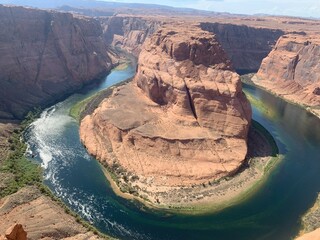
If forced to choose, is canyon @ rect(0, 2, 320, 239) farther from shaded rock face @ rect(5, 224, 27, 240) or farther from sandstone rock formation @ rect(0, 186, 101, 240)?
shaded rock face @ rect(5, 224, 27, 240)

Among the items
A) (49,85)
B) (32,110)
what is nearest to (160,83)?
(32,110)

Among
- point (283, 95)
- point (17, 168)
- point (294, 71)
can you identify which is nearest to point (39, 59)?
point (17, 168)

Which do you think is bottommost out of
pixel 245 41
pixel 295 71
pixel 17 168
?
pixel 245 41

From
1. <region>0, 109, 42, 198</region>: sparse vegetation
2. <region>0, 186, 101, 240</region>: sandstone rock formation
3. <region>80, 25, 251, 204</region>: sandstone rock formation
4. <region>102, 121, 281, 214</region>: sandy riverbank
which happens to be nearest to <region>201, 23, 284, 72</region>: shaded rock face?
<region>80, 25, 251, 204</region>: sandstone rock formation

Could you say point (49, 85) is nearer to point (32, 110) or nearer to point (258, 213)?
point (32, 110)

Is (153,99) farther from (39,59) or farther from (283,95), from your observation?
(283,95)

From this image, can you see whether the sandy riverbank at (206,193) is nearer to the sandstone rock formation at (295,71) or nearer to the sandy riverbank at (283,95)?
the sandy riverbank at (283,95)
